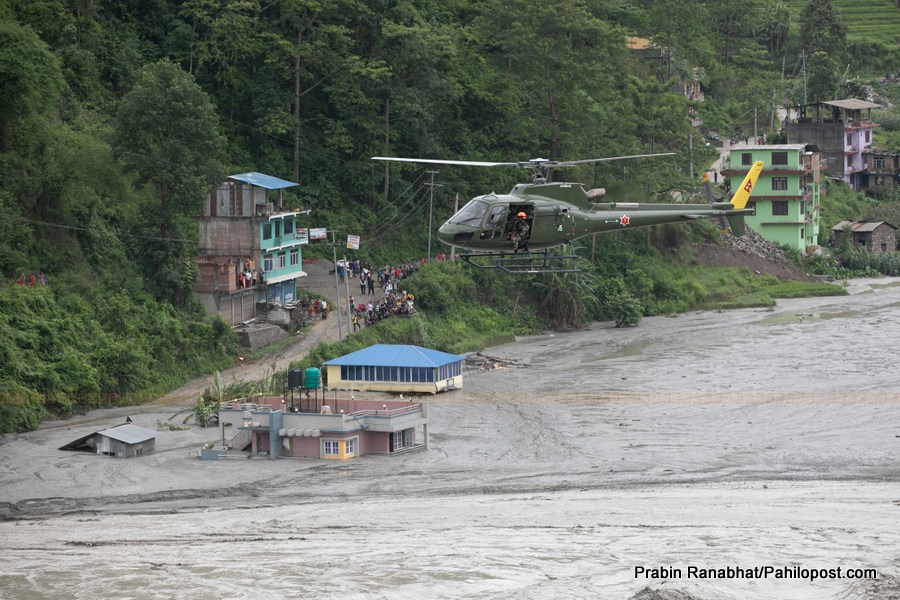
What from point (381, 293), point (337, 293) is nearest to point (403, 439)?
point (337, 293)

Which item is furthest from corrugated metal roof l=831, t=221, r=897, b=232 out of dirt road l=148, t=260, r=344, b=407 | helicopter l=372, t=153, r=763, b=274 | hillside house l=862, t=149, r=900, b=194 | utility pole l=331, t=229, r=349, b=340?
helicopter l=372, t=153, r=763, b=274

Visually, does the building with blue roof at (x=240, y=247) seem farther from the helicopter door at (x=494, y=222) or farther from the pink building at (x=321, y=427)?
the helicopter door at (x=494, y=222)

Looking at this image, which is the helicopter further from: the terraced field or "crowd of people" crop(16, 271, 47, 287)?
the terraced field

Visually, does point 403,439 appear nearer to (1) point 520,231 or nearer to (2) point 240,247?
(1) point 520,231

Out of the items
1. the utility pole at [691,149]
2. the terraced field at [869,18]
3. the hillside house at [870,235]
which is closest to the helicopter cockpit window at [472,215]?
the utility pole at [691,149]

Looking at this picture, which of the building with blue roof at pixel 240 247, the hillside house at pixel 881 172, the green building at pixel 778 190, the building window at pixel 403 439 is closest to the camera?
the building window at pixel 403 439

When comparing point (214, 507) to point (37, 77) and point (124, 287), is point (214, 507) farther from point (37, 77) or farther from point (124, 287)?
point (37, 77)
